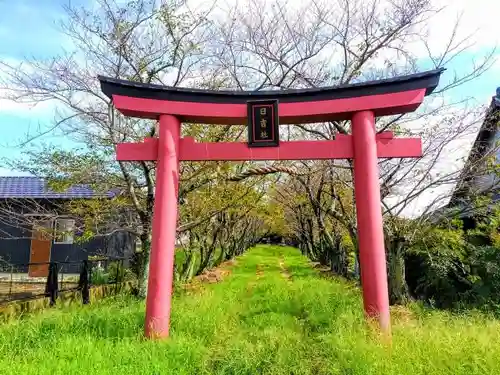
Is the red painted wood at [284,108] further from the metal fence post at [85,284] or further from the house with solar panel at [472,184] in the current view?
the metal fence post at [85,284]

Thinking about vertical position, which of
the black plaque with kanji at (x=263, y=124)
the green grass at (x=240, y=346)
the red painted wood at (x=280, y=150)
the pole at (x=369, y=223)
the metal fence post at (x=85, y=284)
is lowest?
the green grass at (x=240, y=346)

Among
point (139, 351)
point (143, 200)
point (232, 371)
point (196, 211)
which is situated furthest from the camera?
point (196, 211)

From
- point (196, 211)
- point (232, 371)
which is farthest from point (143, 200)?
point (232, 371)

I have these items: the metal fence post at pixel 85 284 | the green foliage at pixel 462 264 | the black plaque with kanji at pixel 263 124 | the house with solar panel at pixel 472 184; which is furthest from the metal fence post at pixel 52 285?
the house with solar panel at pixel 472 184

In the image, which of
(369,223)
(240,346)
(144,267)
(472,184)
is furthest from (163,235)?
(472,184)

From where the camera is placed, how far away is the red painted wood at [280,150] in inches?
266

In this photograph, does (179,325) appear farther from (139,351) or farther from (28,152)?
(28,152)

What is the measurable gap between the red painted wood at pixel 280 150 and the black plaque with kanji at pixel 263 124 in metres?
0.12

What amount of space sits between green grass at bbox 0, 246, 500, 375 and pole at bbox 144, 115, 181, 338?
0.35m

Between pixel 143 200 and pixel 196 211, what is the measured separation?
7.84 ft

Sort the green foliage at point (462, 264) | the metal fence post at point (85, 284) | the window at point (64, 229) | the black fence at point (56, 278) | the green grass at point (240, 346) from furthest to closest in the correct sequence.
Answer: the window at point (64, 229), the metal fence post at point (85, 284), the green foliage at point (462, 264), the black fence at point (56, 278), the green grass at point (240, 346)

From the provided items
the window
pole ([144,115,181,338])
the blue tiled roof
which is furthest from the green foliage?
the blue tiled roof

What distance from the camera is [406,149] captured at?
22.0 ft

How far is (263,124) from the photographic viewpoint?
22.5ft
